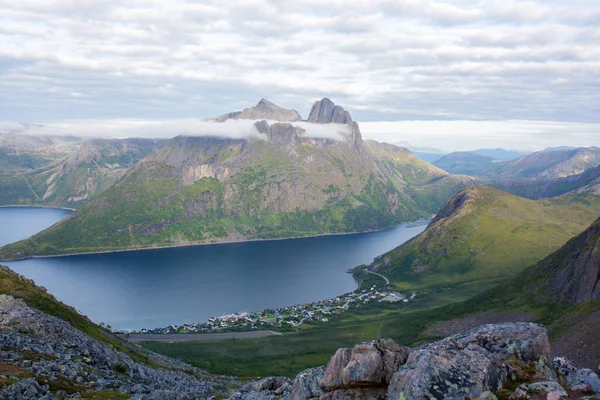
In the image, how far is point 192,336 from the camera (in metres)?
153

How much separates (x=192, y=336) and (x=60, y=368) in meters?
113

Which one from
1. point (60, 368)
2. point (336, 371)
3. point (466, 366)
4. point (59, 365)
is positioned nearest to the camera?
point (466, 366)

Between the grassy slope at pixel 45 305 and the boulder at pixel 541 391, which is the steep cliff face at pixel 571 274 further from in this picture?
the grassy slope at pixel 45 305

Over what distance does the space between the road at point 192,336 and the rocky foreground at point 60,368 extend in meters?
80.7

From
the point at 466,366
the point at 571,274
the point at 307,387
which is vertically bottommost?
the point at 571,274

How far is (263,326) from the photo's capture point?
16962 centimetres

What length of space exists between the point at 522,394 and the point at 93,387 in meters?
36.4

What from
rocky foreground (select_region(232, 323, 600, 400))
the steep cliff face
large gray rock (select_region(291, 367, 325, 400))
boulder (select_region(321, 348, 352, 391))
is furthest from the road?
rocky foreground (select_region(232, 323, 600, 400))

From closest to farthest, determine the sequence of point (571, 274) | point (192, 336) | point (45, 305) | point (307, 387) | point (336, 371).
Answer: point (336, 371) < point (307, 387) < point (45, 305) < point (571, 274) < point (192, 336)

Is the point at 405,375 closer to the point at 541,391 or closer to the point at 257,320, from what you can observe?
the point at 541,391

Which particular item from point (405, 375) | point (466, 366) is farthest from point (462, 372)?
point (405, 375)

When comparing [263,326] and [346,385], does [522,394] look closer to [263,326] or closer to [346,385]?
[346,385]

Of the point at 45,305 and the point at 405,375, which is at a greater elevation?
the point at 405,375

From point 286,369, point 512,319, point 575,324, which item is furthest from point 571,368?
point 512,319
